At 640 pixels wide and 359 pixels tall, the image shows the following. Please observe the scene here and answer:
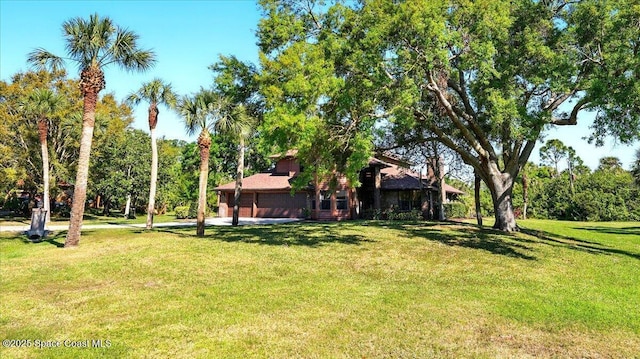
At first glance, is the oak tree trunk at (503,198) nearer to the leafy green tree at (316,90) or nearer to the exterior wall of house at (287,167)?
the leafy green tree at (316,90)

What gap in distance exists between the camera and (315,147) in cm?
1462

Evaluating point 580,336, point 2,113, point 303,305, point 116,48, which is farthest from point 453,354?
point 2,113

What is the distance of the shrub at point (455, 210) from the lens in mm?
36438

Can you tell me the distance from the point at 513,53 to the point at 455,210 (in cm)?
2451

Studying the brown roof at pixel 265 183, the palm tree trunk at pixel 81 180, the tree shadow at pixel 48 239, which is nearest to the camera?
the palm tree trunk at pixel 81 180

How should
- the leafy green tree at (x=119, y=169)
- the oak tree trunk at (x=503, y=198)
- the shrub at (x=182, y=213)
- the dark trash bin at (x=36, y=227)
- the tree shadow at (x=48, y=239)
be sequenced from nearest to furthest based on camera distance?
the tree shadow at (x=48, y=239), the dark trash bin at (x=36, y=227), the oak tree trunk at (x=503, y=198), the leafy green tree at (x=119, y=169), the shrub at (x=182, y=213)

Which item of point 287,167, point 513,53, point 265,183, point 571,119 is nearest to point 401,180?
point 287,167

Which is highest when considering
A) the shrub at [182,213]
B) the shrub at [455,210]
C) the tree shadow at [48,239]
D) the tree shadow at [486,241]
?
the shrub at [455,210]

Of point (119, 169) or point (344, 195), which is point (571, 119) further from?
point (119, 169)

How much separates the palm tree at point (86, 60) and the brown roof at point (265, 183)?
21127 millimetres

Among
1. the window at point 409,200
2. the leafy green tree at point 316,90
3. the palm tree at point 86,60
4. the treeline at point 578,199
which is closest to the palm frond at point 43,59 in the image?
the palm tree at point 86,60

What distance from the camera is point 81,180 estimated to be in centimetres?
1557

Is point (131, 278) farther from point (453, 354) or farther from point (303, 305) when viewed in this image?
point (453, 354)

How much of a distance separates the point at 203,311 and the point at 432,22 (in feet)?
35.3
